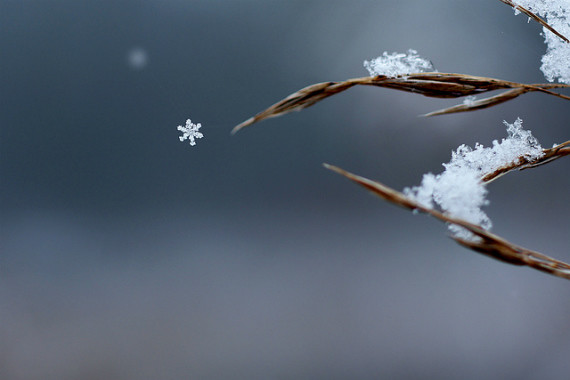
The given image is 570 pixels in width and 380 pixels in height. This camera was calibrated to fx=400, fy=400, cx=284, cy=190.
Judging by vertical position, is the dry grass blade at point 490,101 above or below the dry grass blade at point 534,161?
above

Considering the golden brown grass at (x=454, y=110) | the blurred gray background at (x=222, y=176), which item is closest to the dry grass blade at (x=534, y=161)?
the golden brown grass at (x=454, y=110)

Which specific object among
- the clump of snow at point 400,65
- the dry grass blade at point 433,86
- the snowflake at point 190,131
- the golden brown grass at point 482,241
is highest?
the snowflake at point 190,131

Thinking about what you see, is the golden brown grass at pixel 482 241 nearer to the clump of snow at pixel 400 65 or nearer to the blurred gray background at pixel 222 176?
the clump of snow at pixel 400 65

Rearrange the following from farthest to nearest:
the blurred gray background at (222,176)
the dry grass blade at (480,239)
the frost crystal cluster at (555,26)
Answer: the blurred gray background at (222,176) → the frost crystal cluster at (555,26) → the dry grass blade at (480,239)

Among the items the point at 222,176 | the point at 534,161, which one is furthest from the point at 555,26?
the point at 222,176

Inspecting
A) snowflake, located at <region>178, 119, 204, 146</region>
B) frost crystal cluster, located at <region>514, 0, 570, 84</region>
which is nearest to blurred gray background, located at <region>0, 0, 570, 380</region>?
snowflake, located at <region>178, 119, 204, 146</region>

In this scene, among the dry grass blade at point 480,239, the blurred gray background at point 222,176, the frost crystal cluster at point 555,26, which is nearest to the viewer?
the dry grass blade at point 480,239

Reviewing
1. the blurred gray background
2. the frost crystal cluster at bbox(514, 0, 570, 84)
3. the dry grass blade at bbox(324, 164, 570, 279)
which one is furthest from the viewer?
the blurred gray background

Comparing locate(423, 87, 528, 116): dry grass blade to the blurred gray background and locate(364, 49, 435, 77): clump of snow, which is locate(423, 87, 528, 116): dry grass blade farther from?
the blurred gray background
